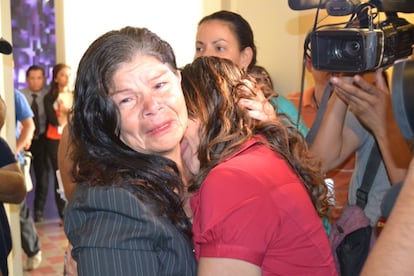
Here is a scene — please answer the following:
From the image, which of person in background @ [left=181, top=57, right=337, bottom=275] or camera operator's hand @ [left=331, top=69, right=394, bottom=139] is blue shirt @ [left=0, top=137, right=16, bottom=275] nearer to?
person in background @ [left=181, top=57, right=337, bottom=275]

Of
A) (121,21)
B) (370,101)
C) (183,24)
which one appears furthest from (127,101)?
(121,21)

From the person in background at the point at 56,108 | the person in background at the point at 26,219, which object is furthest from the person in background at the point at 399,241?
the person in background at the point at 56,108

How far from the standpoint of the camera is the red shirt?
3.16ft

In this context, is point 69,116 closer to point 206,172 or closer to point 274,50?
point 206,172

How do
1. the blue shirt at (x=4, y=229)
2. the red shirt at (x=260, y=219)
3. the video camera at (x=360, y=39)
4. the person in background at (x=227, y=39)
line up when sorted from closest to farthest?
the red shirt at (x=260, y=219) → the video camera at (x=360, y=39) → the blue shirt at (x=4, y=229) → the person in background at (x=227, y=39)

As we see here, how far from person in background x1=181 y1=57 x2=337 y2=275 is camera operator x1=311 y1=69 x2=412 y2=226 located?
1.73ft

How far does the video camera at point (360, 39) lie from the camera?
1.32 meters

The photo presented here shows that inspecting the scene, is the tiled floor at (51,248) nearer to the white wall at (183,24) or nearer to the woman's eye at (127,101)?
the white wall at (183,24)

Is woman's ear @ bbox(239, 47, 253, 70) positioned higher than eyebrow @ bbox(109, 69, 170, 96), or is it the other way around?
eyebrow @ bbox(109, 69, 170, 96)

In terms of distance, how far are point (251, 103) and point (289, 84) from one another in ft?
6.92

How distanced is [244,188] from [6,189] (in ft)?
4.07

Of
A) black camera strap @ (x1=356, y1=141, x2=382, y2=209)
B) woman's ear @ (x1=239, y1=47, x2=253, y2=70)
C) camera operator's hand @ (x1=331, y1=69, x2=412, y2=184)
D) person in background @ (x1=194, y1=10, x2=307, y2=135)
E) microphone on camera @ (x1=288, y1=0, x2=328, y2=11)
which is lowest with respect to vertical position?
black camera strap @ (x1=356, y1=141, x2=382, y2=209)

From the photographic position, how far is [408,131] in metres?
0.68

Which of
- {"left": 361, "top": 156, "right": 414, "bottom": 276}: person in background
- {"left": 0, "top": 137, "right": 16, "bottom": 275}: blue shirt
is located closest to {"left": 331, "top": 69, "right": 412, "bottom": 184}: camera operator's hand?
{"left": 361, "top": 156, "right": 414, "bottom": 276}: person in background
